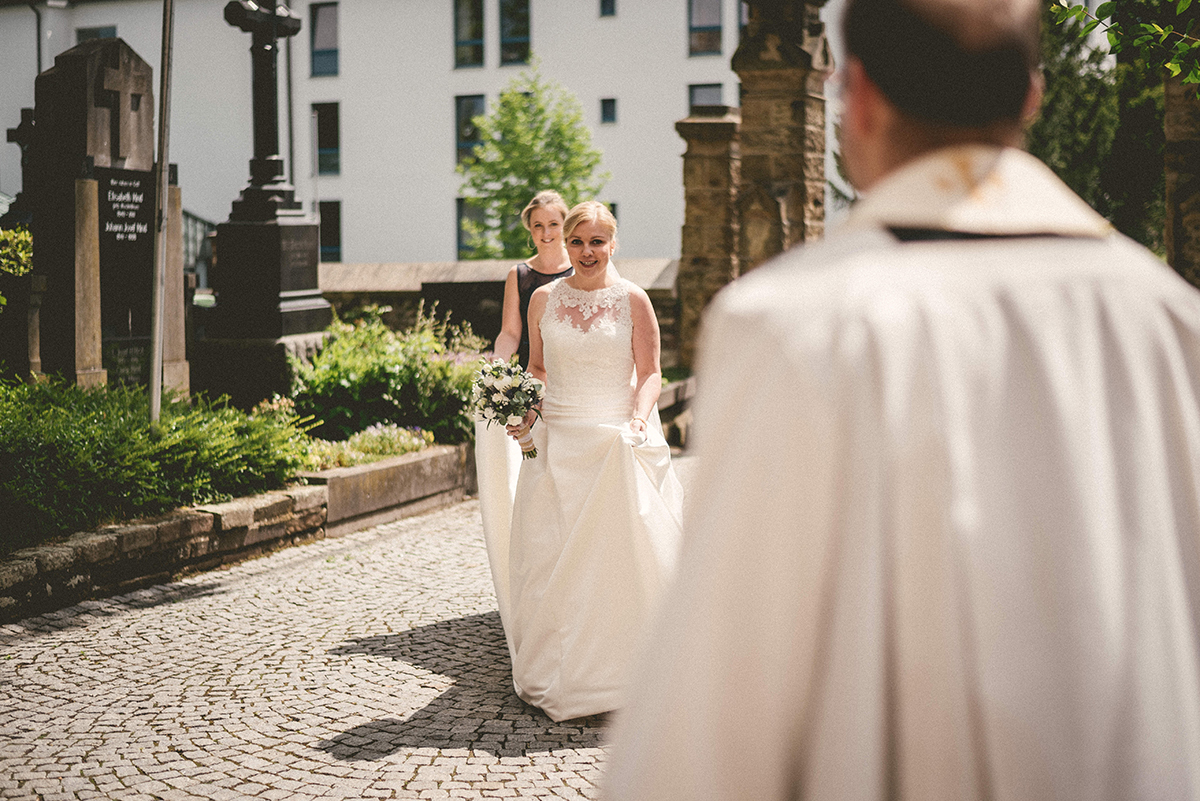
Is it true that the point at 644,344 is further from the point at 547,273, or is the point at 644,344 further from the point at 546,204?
the point at 546,204

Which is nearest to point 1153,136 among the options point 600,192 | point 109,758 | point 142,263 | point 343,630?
point 600,192

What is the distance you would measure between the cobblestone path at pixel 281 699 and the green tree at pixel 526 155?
32685 millimetres

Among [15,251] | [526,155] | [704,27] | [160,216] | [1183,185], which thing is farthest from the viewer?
[704,27]

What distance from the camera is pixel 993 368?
135 centimetres

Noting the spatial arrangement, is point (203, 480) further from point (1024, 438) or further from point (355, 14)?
point (355, 14)

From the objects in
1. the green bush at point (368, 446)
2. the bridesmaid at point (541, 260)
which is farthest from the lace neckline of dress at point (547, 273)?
the green bush at point (368, 446)

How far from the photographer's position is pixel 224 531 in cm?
753

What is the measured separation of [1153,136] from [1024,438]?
1079 inches

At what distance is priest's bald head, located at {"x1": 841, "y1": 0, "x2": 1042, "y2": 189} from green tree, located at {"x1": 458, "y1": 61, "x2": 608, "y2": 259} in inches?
1482

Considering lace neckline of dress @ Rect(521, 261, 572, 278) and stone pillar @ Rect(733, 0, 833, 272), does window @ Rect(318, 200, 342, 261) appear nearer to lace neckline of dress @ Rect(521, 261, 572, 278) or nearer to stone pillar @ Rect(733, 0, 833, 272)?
stone pillar @ Rect(733, 0, 833, 272)

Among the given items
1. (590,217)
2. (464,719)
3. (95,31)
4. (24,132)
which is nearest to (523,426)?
(590,217)

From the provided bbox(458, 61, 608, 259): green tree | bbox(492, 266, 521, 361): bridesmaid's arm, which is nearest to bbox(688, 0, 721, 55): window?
bbox(458, 61, 608, 259): green tree

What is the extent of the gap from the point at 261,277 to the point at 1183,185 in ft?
26.9

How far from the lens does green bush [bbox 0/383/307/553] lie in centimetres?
670
